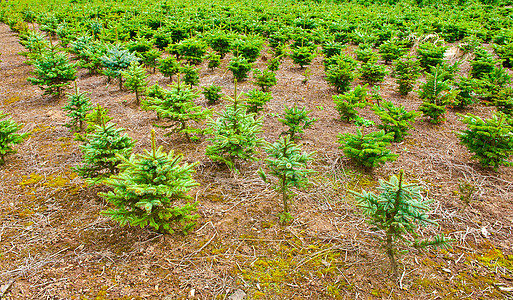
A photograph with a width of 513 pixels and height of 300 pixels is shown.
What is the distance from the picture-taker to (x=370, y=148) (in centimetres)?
457

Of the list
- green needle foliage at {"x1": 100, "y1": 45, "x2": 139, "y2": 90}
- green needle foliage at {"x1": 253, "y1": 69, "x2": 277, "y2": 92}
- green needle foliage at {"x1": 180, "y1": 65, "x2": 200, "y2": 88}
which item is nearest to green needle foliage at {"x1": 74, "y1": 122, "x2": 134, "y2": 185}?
green needle foliage at {"x1": 180, "y1": 65, "x2": 200, "y2": 88}

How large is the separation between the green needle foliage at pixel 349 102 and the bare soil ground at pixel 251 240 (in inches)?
36.3

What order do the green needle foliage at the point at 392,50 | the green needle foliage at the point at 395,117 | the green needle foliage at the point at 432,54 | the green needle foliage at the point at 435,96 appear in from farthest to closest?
the green needle foliage at the point at 392,50
the green needle foliage at the point at 432,54
the green needle foliage at the point at 435,96
the green needle foliage at the point at 395,117

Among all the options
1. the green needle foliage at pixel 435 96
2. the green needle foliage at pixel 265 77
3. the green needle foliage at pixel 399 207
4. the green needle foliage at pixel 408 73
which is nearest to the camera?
the green needle foliage at pixel 399 207

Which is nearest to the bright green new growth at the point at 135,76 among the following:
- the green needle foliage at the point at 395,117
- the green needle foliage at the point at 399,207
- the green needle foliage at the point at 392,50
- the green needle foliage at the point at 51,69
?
the green needle foliage at the point at 51,69

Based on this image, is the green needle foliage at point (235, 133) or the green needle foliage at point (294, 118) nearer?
the green needle foliage at point (235, 133)

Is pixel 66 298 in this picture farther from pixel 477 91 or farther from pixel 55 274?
pixel 477 91

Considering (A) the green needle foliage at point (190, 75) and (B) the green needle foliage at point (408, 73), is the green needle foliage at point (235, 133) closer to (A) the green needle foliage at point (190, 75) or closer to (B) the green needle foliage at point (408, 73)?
(A) the green needle foliage at point (190, 75)

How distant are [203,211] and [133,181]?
4.05 ft

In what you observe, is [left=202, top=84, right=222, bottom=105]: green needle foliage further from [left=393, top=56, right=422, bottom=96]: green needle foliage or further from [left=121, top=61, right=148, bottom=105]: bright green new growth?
[left=393, top=56, right=422, bottom=96]: green needle foliage

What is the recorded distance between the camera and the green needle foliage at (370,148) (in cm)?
452

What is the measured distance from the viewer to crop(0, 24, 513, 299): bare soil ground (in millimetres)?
3182

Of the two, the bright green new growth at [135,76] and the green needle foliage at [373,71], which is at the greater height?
the green needle foliage at [373,71]

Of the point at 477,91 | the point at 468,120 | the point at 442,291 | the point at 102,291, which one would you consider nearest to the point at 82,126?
the point at 102,291
